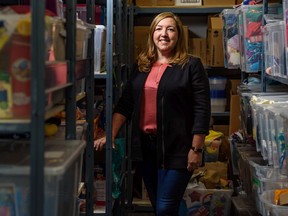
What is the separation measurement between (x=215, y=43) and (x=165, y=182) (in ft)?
5.57

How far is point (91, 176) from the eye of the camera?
7.59ft

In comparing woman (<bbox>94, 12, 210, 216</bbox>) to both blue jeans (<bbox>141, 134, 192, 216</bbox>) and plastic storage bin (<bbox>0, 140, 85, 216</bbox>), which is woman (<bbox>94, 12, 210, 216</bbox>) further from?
plastic storage bin (<bbox>0, 140, 85, 216</bbox>)

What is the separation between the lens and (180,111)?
8.35 ft

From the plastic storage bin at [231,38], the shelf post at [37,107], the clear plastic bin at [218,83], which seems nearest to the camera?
the shelf post at [37,107]

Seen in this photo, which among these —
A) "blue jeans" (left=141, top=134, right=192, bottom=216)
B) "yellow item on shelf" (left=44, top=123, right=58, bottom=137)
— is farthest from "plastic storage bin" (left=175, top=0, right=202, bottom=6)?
"yellow item on shelf" (left=44, top=123, right=58, bottom=137)

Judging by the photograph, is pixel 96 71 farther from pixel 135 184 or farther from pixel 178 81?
pixel 135 184

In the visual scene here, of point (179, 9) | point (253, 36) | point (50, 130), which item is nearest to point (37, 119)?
point (50, 130)

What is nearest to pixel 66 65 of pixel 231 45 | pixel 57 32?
pixel 57 32

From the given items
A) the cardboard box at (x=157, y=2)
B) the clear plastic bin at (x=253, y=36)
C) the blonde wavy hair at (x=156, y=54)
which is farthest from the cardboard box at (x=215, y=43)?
the blonde wavy hair at (x=156, y=54)

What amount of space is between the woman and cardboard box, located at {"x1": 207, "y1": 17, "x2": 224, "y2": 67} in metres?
1.26

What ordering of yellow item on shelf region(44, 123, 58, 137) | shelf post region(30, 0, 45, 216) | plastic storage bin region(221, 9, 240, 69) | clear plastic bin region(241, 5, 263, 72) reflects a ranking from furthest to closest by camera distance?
plastic storage bin region(221, 9, 240, 69), clear plastic bin region(241, 5, 263, 72), yellow item on shelf region(44, 123, 58, 137), shelf post region(30, 0, 45, 216)

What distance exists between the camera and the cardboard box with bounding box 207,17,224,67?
388cm

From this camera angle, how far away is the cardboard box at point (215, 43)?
3.88 metres

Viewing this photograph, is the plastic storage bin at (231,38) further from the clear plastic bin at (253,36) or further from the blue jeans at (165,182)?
the blue jeans at (165,182)
